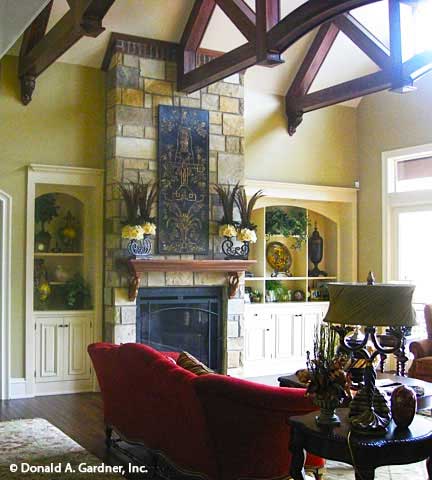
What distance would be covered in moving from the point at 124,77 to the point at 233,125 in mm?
1413

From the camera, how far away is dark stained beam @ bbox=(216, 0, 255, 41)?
640 cm

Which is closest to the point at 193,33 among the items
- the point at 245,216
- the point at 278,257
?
the point at 245,216

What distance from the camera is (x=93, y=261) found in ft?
25.8

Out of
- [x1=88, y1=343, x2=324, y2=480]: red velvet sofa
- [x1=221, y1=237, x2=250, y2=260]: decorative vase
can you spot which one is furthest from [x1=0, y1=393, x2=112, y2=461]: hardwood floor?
[x1=221, y1=237, x2=250, y2=260]: decorative vase

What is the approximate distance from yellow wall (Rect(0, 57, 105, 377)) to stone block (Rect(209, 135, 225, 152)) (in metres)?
1.24

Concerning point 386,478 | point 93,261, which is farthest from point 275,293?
point 386,478

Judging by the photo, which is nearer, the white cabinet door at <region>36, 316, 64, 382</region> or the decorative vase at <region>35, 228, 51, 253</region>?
the white cabinet door at <region>36, 316, 64, 382</region>

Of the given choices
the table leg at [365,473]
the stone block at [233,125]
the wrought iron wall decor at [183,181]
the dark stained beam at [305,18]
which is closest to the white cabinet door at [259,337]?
the wrought iron wall decor at [183,181]

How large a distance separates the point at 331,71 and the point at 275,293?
9.86 feet

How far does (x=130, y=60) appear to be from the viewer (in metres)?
7.64

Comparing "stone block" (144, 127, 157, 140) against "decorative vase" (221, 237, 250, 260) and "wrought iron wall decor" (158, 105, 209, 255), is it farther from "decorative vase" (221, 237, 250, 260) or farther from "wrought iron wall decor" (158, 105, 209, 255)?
"decorative vase" (221, 237, 250, 260)

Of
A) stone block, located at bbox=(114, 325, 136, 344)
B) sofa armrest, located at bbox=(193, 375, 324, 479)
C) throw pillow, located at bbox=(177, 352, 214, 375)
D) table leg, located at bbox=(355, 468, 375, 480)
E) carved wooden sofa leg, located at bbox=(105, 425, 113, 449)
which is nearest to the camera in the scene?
table leg, located at bbox=(355, 468, 375, 480)

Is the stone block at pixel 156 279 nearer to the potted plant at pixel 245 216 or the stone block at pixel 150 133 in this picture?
the potted plant at pixel 245 216

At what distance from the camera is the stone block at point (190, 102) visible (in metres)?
7.93
